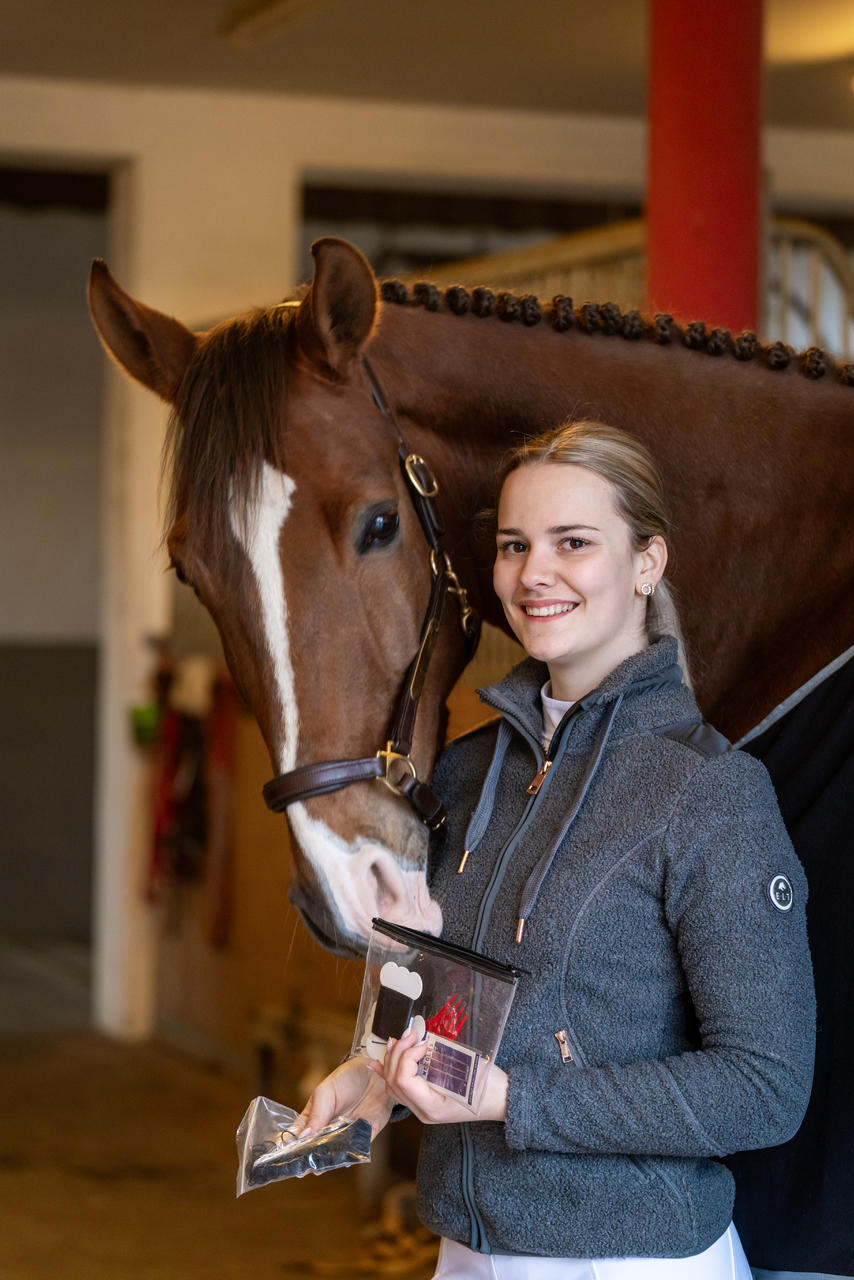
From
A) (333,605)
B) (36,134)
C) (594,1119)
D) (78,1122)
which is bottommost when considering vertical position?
(78,1122)

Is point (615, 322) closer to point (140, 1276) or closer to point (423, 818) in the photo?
point (423, 818)

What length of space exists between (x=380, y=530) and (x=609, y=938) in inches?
18.0

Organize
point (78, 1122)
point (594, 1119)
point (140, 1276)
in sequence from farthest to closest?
1. point (78, 1122)
2. point (140, 1276)
3. point (594, 1119)

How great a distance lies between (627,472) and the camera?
1202mm

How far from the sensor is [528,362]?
1497mm

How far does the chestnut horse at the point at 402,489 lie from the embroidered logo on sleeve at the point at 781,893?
31cm

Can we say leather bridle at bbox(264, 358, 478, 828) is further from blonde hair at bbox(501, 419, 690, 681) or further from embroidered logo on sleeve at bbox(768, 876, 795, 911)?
embroidered logo on sleeve at bbox(768, 876, 795, 911)

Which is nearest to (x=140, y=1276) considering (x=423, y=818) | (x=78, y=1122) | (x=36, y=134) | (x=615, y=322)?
(x=78, y=1122)

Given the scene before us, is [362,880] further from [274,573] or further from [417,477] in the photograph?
[417,477]

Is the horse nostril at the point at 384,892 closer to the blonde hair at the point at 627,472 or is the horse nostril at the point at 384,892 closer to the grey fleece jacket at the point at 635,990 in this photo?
the grey fleece jacket at the point at 635,990

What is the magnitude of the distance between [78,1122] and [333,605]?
3.29 meters

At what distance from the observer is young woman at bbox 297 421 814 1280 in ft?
3.35

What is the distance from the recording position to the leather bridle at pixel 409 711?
1.24 meters

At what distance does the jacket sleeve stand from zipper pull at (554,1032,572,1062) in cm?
1
